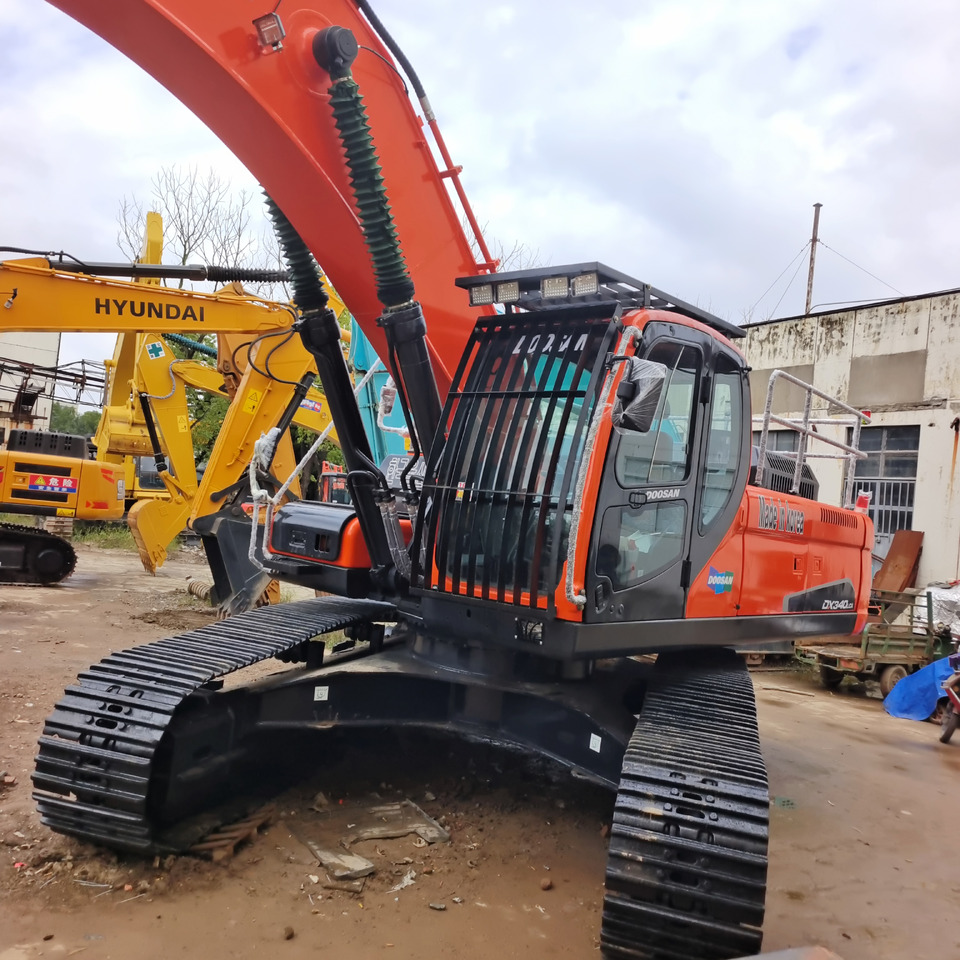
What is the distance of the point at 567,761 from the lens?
3.81 m

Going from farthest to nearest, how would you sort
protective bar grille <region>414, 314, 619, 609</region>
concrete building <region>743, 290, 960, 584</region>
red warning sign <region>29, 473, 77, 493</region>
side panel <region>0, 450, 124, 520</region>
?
concrete building <region>743, 290, 960, 584</region> → red warning sign <region>29, 473, 77, 493</region> → side panel <region>0, 450, 124, 520</region> → protective bar grille <region>414, 314, 619, 609</region>

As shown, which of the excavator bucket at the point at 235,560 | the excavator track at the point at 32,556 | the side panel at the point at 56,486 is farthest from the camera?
the excavator track at the point at 32,556

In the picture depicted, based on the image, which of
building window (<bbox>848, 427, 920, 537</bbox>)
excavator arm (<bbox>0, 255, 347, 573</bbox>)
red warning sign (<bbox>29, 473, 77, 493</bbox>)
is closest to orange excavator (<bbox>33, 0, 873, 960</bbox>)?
excavator arm (<bbox>0, 255, 347, 573</bbox>)

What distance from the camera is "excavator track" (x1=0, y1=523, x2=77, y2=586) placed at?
11.4 m

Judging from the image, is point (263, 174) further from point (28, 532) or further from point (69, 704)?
point (28, 532)

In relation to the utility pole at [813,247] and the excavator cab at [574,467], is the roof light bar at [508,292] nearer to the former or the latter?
the excavator cab at [574,467]

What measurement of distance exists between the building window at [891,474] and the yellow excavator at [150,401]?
8.18 m

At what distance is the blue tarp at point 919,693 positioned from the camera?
26.4ft

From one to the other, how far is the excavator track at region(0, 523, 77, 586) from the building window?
10980 millimetres

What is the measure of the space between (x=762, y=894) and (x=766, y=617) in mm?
1994

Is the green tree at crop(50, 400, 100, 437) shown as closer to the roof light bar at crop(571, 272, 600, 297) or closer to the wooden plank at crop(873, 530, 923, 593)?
the wooden plank at crop(873, 530, 923, 593)

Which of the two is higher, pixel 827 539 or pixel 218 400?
pixel 218 400

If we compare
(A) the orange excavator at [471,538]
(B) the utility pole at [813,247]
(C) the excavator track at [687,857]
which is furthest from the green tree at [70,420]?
(C) the excavator track at [687,857]

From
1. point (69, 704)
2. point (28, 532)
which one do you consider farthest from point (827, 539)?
point (28, 532)
